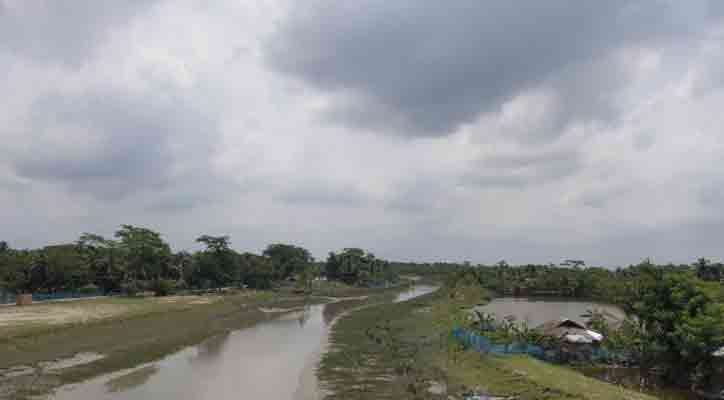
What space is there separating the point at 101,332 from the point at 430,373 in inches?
1063

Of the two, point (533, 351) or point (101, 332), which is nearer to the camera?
point (533, 351)

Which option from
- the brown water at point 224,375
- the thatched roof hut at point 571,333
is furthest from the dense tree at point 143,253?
the thatched roof hut at point 571,333

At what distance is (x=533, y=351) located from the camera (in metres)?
29.5

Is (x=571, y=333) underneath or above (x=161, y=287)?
underneath

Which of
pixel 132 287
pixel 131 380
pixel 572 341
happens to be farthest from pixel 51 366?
pixel 132 287

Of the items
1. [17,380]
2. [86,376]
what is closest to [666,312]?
[86,376]

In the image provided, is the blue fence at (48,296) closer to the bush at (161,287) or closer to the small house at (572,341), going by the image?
the bush at (161,287)

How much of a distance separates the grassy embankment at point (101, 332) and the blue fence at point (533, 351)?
66.5 ft

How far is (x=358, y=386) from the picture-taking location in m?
23.7

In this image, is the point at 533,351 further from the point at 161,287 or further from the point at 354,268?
the point at 354,268

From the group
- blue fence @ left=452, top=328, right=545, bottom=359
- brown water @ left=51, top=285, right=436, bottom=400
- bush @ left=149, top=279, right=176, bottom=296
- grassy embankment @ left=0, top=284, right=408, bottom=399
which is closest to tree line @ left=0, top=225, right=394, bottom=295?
bush @ left=149, top=279, right=176, bottom=296

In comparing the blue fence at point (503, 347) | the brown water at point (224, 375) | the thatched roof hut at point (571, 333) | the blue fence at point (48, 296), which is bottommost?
the brown water at point (224, 375)

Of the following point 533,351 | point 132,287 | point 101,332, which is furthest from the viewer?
point 132,287

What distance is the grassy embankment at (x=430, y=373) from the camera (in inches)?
818
